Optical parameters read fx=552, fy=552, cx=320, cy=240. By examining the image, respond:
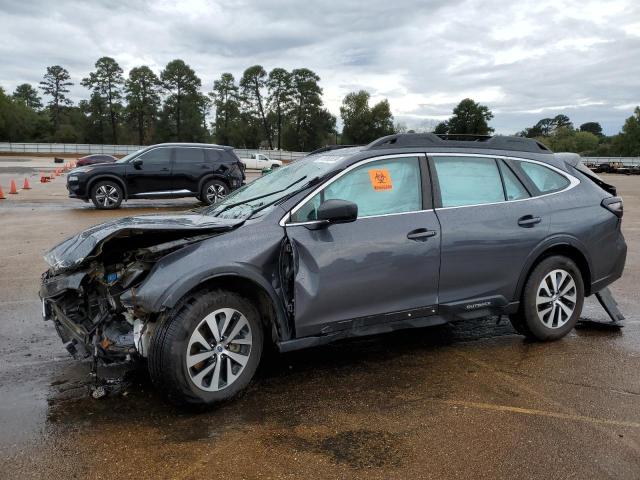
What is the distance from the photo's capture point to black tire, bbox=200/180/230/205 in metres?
15.2

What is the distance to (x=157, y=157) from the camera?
1487 centimetres

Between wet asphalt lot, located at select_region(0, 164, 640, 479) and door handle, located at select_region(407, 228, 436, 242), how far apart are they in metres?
1.05

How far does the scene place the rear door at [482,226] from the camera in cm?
435

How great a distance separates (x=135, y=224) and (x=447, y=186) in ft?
7.94

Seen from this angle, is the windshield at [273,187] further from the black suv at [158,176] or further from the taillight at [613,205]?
the black suv at [158,176]

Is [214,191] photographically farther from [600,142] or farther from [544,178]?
[600,142]

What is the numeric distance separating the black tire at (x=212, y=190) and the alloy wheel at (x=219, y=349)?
12.0m

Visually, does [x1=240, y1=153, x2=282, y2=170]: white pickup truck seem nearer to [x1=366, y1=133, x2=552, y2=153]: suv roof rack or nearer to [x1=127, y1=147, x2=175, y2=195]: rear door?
[x1=127, y1=147, x2=175, y2=195]: rear door

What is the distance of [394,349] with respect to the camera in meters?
4.83

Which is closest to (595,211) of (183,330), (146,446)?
(183,330)

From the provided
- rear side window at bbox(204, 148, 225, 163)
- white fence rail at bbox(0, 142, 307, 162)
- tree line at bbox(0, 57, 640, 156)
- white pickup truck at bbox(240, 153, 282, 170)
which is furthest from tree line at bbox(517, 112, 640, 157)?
rear side window at bbox(204, 148, 225, 163)

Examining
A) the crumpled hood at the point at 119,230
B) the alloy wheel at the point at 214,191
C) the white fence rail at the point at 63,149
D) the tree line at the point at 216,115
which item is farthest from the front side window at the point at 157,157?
the tree line at the point at 216,115

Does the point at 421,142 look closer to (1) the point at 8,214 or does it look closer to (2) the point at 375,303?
(2) the point at 375,303

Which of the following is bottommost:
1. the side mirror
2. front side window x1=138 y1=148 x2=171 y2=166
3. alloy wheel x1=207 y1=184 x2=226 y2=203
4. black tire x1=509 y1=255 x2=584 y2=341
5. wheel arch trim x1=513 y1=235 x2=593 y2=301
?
black tire x1=509 y1=255 x2=584 y2=341
